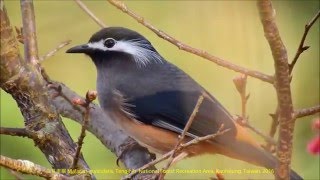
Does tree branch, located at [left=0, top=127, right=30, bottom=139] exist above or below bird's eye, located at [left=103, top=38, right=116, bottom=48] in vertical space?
below

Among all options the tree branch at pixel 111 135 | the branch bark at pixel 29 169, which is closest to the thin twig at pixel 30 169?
the branch bark at pixel 29 169

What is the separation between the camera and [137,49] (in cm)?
209

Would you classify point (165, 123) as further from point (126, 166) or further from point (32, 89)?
point (32, 89)

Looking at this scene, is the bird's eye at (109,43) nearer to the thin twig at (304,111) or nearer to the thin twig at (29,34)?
the thin twig at (29,34)

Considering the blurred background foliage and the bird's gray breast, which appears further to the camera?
the bird's gray breast

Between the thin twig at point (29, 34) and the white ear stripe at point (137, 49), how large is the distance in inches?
19.4

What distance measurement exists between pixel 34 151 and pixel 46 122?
126 cm

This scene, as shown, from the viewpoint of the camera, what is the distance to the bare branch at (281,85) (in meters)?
1.16

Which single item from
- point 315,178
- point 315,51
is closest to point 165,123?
point 315,178

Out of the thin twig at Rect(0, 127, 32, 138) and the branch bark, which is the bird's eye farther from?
the branch bark

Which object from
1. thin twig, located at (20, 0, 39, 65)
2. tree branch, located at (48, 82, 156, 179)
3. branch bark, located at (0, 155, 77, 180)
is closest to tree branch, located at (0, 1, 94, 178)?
thin twig, located at (20, 0, 39, 65)

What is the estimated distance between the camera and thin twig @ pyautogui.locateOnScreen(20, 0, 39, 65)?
146 cm

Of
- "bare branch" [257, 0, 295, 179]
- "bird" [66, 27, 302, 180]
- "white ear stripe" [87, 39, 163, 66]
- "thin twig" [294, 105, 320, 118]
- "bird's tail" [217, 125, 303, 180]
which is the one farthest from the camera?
"white ear stripe" [87, 39, 163, 66]

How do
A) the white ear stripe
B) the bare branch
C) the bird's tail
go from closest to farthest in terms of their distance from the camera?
1. the bare branch
2. the bird's tail
3. the white ear stripe
